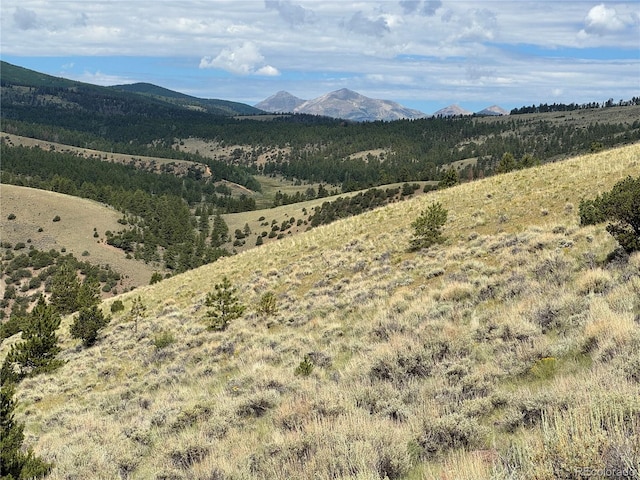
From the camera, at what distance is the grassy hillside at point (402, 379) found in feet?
16.4

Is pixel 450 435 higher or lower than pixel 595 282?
lower

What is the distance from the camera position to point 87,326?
2364cm

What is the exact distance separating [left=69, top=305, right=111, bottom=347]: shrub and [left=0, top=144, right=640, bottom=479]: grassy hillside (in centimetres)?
325

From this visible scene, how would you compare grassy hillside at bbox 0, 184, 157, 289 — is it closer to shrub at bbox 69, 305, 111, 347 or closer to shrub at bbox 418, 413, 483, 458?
shrub at bbox 69, 305, 111, 347

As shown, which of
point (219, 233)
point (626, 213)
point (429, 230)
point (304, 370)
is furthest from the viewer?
point (219, 233)

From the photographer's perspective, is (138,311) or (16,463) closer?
(16,463)

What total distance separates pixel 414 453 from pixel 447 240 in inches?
641

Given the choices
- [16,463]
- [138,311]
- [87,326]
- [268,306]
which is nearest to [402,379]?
[16,463]

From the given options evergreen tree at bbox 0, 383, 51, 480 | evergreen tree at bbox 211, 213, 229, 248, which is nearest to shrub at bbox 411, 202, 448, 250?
evergreen tree at bbox 0, 383, 51, 480

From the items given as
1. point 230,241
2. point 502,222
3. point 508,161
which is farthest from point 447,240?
point 230,241

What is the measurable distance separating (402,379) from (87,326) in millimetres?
21442

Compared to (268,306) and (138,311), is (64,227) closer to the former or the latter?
(138,311)

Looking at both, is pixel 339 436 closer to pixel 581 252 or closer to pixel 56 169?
pixel 581 252

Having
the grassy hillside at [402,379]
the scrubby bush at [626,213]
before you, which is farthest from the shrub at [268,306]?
the scrubby bush at [626,213]
